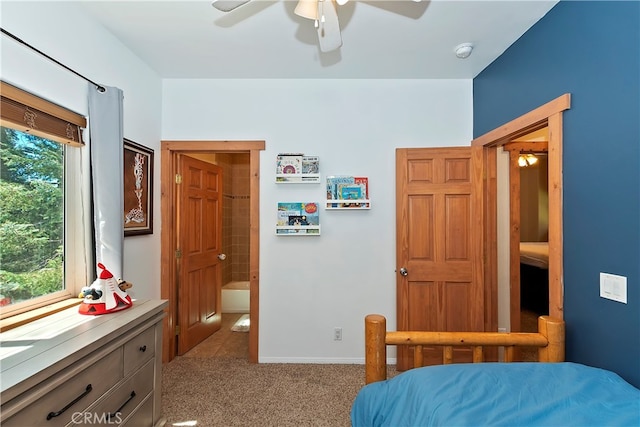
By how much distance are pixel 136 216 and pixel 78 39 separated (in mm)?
1207

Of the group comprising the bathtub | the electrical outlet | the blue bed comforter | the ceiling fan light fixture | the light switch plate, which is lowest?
the bathtub

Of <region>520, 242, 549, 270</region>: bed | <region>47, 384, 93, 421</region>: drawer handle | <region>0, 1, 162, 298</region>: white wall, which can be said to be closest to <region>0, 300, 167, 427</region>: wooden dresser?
<region>47, 384, 93, 421</region>: drawer handle

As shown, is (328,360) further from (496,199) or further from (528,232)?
(528,232)

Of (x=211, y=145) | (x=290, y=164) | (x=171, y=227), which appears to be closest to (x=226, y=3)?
(x=290, y=164)

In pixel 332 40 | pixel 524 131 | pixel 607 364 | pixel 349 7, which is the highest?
pixel 349 7

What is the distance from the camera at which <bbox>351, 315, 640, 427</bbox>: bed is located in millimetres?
997

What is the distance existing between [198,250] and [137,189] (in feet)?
3.14

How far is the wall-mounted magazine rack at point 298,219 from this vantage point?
8.70 feet

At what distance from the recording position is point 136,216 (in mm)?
2340

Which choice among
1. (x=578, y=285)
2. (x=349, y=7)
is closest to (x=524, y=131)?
(x=578, y=285)

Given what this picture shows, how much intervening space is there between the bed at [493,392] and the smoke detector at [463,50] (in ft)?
6.13

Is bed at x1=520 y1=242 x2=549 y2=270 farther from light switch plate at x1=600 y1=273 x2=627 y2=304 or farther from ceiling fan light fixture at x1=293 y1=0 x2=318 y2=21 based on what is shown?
ceiling fan light fixture at x1=293 y1=0 x2=318 y2=21

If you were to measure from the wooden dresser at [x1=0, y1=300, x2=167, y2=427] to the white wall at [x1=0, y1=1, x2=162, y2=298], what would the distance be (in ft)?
2.56

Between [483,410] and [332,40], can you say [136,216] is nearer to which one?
[332,40]
